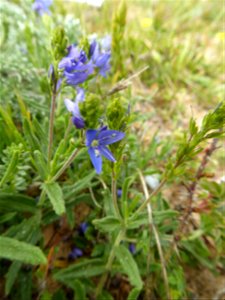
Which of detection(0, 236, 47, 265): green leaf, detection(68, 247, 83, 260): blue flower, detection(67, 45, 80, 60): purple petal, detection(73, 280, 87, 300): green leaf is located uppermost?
detection(67, 45, 80, 60): purple petal

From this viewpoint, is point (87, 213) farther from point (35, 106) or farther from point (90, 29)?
point (90, 29)

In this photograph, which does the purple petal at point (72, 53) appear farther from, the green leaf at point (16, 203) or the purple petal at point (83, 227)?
the purple petal at point (83, 227)

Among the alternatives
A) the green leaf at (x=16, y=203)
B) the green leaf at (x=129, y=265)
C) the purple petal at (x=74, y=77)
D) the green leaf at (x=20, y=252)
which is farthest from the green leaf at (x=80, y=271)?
the purple petal at (x=74, y=77)

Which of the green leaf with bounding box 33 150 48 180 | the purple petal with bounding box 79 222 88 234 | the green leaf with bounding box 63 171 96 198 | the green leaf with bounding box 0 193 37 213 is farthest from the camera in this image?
the purple petal with bounding box 79 222 88 234

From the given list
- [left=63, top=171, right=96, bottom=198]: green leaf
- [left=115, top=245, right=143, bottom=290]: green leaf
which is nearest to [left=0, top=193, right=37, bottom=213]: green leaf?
[left=63, top=171, right=96, bottom=198]: green leaf

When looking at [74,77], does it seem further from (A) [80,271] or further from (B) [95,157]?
(A) [80,271]

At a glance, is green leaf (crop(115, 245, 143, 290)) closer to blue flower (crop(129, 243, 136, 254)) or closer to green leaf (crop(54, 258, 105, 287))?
green leaf (crop(54, 258, 105, 287))
